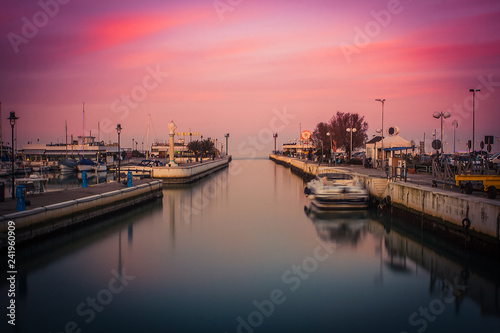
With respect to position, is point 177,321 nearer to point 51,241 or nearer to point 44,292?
point 44,292

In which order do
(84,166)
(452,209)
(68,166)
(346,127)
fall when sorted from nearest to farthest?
(452,209), (68,166), (84,166), (346,127)

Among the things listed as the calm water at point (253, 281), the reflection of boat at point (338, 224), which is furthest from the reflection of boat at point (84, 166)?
the reflection of boat at point (338, 224)

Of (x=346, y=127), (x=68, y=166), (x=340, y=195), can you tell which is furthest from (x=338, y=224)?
(x=346, y=127)

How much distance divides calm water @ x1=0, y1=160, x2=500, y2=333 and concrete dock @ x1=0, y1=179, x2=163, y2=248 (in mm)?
675

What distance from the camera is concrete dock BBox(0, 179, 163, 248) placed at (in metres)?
15.1

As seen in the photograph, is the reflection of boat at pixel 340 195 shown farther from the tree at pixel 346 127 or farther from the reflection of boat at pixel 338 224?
Result: the tree at pixel 346 127

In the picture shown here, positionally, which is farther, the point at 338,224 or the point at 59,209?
the point at 338,224

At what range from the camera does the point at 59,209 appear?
59.6ft

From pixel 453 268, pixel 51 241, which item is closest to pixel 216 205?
pixel 51 241

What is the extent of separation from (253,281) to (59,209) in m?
9.84

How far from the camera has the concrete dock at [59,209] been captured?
1513 centimetres

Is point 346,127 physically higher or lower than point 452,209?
higher

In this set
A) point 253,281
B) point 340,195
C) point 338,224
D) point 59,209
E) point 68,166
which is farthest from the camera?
point 68,166

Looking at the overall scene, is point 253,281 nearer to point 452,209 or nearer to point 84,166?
point 452,209
